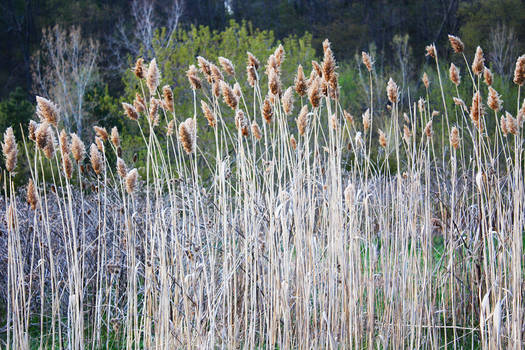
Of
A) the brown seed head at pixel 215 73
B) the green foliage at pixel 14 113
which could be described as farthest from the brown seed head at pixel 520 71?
the green foliage at pixel 14 113

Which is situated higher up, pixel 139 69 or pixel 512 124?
pixel 139 69

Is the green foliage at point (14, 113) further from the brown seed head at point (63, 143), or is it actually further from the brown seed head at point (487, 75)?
the brown seed head at point (487, 75)

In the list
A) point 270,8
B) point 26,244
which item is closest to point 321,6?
point 270,8

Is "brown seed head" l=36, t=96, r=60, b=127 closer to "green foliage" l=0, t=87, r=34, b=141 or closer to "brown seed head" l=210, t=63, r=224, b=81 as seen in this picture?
"brown seed head" l=210, t=63, r=224, b=81

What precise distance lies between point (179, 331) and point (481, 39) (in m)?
20.4

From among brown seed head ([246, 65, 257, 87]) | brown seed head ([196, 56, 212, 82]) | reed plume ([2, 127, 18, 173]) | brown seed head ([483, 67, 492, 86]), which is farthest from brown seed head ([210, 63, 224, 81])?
brown seed head ([483, 67, 492, 86])

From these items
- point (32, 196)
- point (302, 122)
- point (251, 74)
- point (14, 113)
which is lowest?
point (32, 196)

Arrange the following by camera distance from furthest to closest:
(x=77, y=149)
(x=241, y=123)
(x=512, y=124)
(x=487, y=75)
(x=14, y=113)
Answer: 1. (x=14, y=113)
2. (x=487, y=75)
3. (x=512, y=124)
4. (x=241, y=123)
5. (x=77, y=149)

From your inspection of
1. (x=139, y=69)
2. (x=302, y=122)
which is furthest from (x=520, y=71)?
(x=139, y=69)

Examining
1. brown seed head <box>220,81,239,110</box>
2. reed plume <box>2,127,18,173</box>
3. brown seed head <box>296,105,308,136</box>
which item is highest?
brown seed head <box>220,81,239,110</box>

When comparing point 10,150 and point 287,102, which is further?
point 287,102

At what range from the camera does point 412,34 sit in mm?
24812

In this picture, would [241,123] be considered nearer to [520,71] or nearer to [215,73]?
[215,73]

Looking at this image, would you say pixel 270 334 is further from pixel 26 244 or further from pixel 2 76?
pixel 2 76
